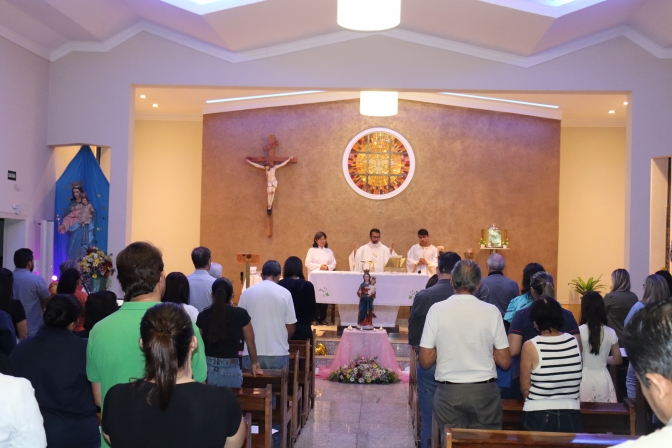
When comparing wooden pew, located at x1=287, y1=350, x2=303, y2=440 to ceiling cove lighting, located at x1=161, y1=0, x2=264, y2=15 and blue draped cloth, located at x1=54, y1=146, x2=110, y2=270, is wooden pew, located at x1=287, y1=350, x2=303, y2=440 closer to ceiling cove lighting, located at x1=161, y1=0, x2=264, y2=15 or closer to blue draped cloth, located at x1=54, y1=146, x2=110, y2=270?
ceiling cove lighting, located at x1=161, y1=0, x2=264, y2=15

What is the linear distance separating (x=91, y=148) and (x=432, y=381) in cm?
704

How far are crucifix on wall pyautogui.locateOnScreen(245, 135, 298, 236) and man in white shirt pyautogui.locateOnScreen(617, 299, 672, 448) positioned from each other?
12.0 metres

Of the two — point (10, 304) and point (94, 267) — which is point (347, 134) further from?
A: point (10, 304)

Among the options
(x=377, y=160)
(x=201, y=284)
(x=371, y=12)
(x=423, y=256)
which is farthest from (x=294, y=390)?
(x=377, y=160)

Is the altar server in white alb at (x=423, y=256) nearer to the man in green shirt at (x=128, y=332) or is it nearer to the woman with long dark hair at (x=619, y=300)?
the woman with long dark hair at (x=619, y=300)

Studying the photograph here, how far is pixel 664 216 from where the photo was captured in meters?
9.77

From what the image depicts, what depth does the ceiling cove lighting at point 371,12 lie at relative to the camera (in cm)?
690

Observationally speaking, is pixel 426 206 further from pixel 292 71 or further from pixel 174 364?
pixel 174 364

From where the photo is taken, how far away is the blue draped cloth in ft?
32.7

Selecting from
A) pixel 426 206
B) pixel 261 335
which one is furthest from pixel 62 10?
pixel 426 206

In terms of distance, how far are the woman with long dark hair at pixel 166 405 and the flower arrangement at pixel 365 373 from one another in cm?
655

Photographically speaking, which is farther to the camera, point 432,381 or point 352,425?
point 352,425

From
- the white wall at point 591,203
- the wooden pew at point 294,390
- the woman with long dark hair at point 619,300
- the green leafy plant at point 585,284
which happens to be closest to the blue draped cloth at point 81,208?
the wooden pew at point 294,390

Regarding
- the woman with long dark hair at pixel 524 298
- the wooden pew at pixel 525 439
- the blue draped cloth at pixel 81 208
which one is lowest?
the wooden pew at pixel 525 439
